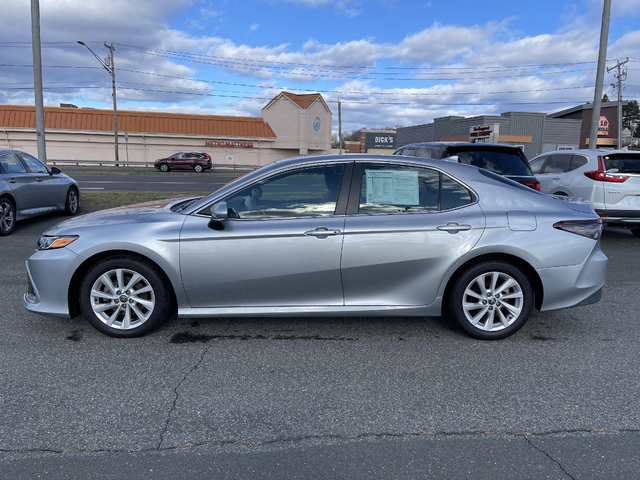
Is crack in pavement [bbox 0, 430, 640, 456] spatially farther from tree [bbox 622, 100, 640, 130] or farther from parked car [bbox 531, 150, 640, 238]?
tree [bbox 622, 100, 640, 130]

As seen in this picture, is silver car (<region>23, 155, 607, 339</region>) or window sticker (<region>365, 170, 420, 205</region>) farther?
window sticker (<region>365, 170, 420, 205</region>)

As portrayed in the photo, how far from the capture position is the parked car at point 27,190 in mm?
9023

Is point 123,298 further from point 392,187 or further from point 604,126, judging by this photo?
point 604,126

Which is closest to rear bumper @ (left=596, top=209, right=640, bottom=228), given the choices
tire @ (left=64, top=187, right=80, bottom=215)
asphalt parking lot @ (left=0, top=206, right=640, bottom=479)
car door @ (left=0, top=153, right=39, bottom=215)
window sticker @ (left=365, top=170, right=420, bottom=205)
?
asphalt parking lot @ (left=0, top=206, right=640, bottom=479)

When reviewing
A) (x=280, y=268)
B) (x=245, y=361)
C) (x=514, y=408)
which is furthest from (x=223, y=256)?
(x=514, y=408)

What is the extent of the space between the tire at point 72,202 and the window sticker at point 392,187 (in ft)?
29.1

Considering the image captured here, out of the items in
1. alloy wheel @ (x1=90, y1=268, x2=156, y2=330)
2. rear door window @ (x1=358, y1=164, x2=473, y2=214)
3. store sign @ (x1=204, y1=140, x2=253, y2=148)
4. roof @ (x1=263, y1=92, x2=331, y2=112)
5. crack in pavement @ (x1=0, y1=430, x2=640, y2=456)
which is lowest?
crack in pavement @ (x1=0, y1=430, x2=640, y2=456)

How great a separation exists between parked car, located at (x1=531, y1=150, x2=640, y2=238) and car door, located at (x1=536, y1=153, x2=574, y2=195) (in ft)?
0.08

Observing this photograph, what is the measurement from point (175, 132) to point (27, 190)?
127 ft

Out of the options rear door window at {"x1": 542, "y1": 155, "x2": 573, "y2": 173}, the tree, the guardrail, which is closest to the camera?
rear door window at {"x1": 542, "y1": 155, "x2": 573, "y2": 173}

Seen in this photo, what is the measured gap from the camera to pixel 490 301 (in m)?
4.23

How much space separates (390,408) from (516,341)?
1.71 metres

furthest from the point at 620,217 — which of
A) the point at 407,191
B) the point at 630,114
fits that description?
the point at 630,114

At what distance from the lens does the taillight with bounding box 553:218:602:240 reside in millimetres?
4247
